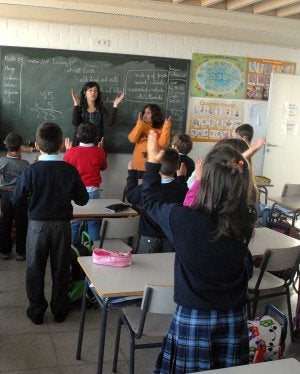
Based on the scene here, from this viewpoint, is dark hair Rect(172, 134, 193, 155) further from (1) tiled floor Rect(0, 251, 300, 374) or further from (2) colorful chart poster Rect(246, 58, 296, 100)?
(2) colorful chart poster Rect(246, 58, 296, 100)

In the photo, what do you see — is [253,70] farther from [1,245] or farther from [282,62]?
[1,245]

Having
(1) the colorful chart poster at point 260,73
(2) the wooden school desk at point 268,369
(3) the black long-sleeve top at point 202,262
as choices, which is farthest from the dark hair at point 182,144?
(2) the wooden school desk at point 268,369

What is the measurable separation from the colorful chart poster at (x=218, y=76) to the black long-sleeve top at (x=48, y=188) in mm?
3827

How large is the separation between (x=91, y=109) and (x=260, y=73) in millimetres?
2662

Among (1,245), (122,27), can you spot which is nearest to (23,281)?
(1,245)

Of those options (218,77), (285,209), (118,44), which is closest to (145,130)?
(118,44)

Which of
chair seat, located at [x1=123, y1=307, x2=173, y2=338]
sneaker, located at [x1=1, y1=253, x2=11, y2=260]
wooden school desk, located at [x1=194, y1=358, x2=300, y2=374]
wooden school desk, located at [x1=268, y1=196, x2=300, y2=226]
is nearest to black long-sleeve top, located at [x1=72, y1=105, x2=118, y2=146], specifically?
sneaker, located at [x1=1, y1=253, x2=11, y2=260]

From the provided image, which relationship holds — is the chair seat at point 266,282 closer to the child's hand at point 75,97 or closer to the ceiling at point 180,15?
the ceiling at point 180,15

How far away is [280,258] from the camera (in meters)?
3.29

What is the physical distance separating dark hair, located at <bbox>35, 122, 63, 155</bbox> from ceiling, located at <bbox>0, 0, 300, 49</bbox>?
8.76 feet

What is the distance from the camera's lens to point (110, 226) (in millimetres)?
3633

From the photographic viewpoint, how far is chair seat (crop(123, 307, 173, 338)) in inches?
101

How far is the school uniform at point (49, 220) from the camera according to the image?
3273mm

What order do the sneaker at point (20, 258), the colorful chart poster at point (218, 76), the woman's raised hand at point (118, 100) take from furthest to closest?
the colorful chart poster at point (218, 76) < the woman's raised hand at point (118, 100) < the sneaker at point (20, 258)
